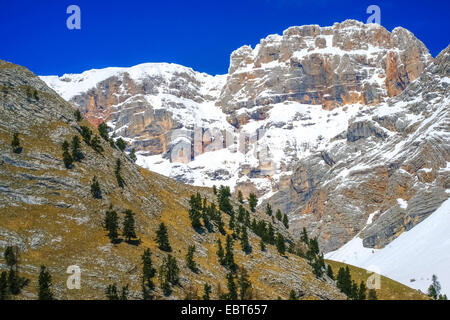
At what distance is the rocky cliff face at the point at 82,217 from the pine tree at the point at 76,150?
1407mm

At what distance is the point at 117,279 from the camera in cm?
8200

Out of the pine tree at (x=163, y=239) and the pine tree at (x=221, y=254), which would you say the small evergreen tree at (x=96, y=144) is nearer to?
the pine tree at (x=163, y=239)

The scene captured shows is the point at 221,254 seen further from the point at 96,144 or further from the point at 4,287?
the point at 4,287

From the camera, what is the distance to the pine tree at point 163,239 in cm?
9900

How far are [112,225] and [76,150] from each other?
24179 millimetres

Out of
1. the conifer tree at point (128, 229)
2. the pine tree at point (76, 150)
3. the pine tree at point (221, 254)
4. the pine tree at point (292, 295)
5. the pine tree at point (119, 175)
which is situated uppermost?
the pine tree at point (76, 150)

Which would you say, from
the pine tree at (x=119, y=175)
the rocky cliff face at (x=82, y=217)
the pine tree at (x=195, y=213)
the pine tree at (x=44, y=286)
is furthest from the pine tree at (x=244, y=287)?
the pine tree at (x=44, y=286)

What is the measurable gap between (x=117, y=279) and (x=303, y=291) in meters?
42.2

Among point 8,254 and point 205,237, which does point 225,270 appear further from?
point 8,254

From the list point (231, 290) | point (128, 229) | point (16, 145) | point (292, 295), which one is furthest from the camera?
point (16, 145)

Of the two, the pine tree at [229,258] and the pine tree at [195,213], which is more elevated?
the pine tree at [195,213]

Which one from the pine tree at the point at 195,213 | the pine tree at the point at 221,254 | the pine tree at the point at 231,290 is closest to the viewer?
the pine tree at the point at 231,290

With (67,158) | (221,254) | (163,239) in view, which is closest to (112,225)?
(163,239)

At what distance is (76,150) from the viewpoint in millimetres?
108812
